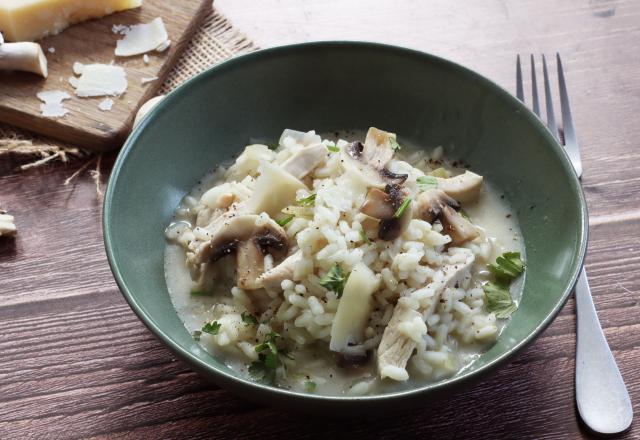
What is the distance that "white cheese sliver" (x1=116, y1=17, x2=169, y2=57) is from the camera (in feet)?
11.1

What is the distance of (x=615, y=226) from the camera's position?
2.78 metres

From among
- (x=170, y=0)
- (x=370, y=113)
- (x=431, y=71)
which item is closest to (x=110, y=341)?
(x=370, y=113)

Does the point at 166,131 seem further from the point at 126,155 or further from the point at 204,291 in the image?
the point at 204,291

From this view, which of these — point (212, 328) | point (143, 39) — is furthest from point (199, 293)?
point (143, 39)

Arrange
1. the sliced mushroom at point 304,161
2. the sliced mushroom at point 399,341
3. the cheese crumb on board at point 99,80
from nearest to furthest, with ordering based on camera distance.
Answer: the sliced mushroom at point 399,341
the sliced mushroom at point 304,161
the cheese crumb on board at point 99,80

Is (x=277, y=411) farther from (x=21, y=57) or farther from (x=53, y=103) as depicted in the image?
(x=21, y=57)

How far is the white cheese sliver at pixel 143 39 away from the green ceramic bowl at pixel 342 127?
770mm

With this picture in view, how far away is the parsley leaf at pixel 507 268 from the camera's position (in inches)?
96.1

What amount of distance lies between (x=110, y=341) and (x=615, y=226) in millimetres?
1848

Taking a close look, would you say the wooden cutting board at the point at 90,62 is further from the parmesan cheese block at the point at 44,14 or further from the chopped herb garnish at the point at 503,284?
the chopped herb garnish at the point at 503,284

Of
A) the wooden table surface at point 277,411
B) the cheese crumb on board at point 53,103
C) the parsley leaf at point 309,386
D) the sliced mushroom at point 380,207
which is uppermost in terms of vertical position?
the sliced mushroom at point 380,207

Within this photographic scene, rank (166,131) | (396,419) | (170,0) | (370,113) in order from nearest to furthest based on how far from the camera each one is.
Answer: (396,419), (166,131), (370,113), (170,0)

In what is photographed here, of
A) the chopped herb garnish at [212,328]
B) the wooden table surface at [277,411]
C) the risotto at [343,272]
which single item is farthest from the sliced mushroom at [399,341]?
the chopped herb garnish at [212,328]

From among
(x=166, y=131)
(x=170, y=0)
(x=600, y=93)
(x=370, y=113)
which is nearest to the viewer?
(x=166, y=131)
